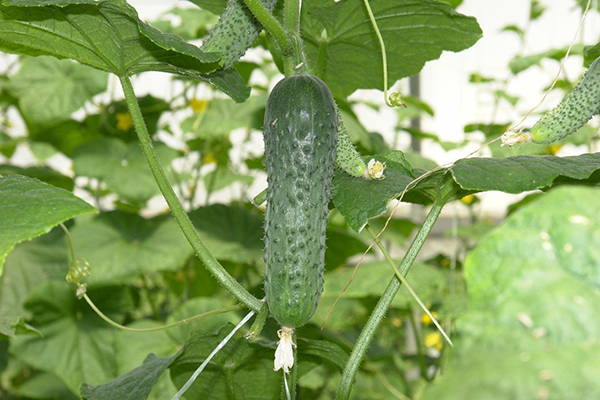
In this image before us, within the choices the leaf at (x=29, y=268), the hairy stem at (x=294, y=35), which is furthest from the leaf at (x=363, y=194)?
the leaf at (x=29, y=268)

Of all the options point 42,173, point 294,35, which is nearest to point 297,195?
point 294,35

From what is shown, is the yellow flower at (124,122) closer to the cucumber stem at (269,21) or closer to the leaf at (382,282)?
the leaf at (382,282)

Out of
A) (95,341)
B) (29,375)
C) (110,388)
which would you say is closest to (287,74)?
(110,388)

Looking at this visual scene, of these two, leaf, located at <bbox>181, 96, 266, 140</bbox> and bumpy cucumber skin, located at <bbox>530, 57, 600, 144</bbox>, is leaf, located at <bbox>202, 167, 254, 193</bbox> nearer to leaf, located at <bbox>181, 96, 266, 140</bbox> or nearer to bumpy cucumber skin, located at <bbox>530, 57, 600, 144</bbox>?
leaf, located at <bbox>181, 96, 266, 140</bbox>

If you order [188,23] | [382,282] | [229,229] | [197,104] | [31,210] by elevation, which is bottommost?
[382,282]

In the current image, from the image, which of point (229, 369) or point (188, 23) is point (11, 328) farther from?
point (188, 23)

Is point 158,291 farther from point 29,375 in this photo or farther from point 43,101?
point 43,101
